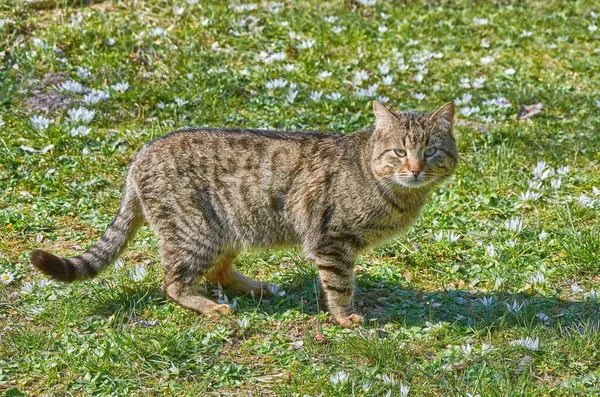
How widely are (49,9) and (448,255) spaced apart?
19.8 ft

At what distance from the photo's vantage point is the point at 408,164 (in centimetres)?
538

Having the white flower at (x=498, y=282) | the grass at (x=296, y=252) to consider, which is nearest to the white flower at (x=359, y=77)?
the grass at (x=296, y=252)

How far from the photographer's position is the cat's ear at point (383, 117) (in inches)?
221

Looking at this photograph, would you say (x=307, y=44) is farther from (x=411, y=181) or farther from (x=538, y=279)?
(x=538, y=279)

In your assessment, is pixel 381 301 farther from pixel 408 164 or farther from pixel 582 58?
pixel 582 58

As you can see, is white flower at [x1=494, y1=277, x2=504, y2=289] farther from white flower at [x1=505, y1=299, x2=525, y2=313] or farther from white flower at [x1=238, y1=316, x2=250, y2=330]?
white flower at [x1=238, y1=316, x2=250, y2=330]

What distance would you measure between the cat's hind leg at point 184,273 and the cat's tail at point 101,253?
30 centimetres

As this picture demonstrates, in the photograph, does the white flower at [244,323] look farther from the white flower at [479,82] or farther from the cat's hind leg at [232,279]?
the white flower at [479,82]

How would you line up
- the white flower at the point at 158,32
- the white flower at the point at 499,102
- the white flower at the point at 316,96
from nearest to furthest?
the white flower at the point at 316,96 < the white flower at the point at 499,102 < the white flower at the point at 158,32

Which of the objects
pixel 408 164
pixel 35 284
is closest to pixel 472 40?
pixel 408 164

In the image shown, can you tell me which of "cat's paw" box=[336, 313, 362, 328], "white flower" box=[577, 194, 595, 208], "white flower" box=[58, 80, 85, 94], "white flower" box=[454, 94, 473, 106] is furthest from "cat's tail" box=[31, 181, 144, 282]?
"white flower" box=[454, 94, 473, 106]

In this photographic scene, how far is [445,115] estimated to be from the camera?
5.65m

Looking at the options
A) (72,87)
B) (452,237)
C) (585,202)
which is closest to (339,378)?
(452,237)

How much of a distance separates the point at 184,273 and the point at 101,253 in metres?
0.56
